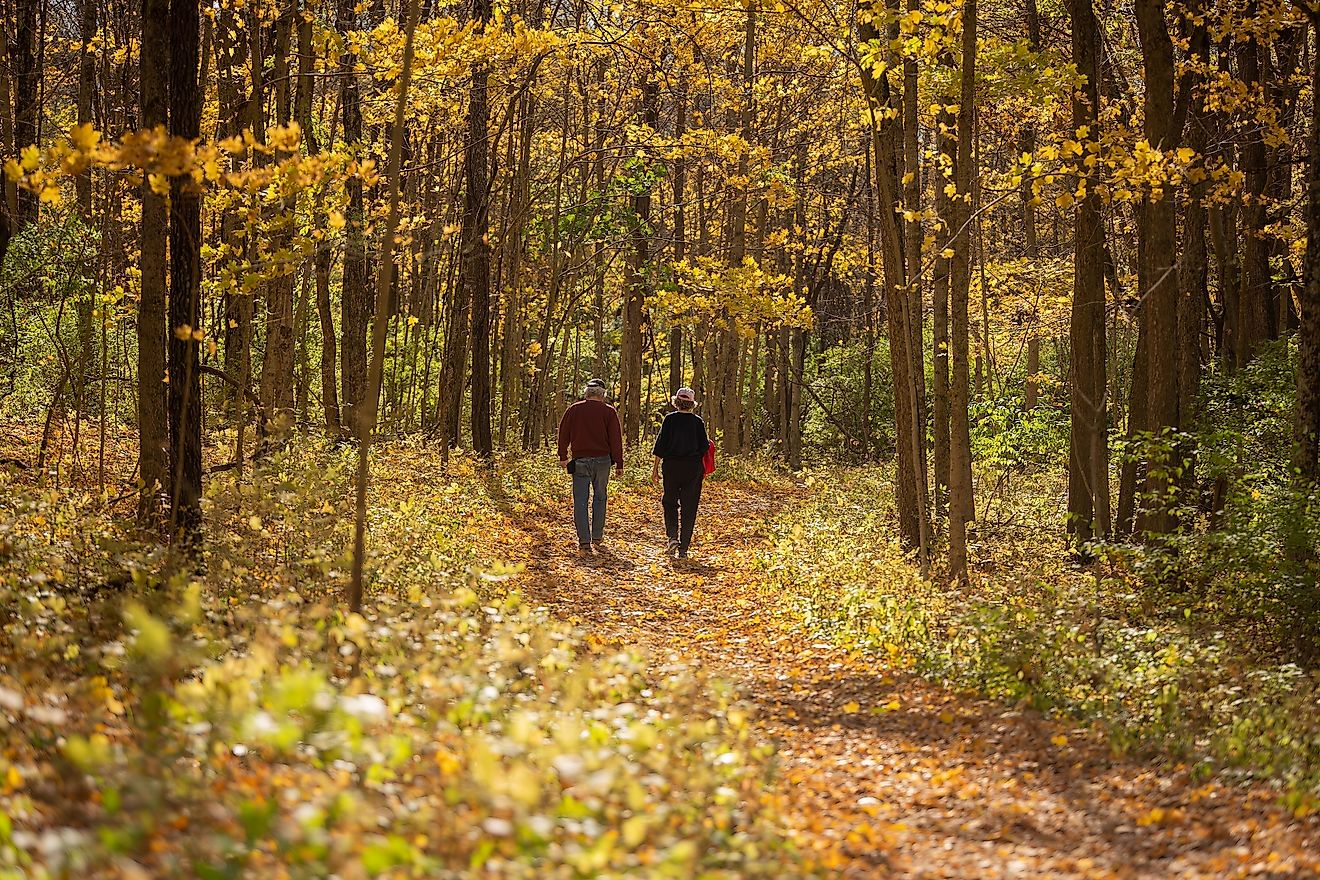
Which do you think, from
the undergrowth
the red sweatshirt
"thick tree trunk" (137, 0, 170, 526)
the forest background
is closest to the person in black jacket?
the red sweatshirt

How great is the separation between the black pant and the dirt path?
144 inches

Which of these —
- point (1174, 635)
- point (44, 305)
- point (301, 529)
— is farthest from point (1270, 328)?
point (44, 305)

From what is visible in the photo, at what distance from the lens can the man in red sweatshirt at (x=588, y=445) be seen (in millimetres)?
13188

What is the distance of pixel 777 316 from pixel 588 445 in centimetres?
983

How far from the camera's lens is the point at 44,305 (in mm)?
16672

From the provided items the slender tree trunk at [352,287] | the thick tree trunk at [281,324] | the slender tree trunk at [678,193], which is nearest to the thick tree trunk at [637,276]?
the slender tree trunk at [678,193]

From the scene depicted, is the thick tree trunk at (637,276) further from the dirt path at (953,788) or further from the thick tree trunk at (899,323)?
the dirt path at (953,788)

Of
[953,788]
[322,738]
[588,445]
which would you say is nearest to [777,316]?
[588,445]

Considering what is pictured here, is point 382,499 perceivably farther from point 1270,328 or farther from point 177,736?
point 1270,328

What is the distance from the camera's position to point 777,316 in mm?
22156

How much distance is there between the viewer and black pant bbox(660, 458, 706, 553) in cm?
1345

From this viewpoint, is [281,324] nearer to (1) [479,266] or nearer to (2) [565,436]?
(2) [565,436]

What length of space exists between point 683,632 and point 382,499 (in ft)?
15.2

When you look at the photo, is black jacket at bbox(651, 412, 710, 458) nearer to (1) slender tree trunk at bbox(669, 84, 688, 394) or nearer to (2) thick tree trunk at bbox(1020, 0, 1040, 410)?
(2) thick tree trunk at bbox(1020, 0, 1040, 410)
